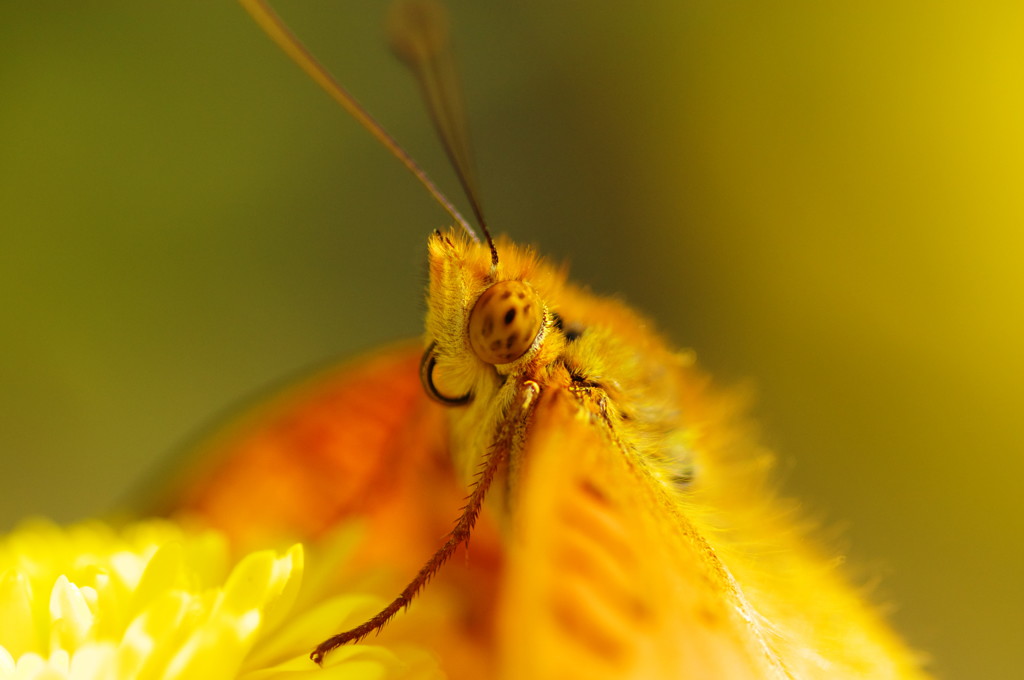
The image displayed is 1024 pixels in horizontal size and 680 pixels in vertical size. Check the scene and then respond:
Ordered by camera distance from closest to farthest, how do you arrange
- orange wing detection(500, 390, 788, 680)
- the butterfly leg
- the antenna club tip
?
orange wing detection(500, 390, 788, 680) → the butterfly leg → the antenna club tip

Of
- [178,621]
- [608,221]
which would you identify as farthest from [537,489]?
[608,221]

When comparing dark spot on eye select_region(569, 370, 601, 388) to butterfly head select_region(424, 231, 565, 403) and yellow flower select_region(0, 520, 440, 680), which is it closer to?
butterfly head select_region(424, 231, 565, 403)

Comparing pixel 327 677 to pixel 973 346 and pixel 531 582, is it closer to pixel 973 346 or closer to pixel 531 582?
pixel 531 582

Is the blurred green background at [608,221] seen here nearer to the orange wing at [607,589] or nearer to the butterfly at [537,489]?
the butterfly at [537,489]

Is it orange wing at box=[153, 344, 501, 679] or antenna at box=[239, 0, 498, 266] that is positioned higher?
antenna at box=[239, 0, 498, 266]

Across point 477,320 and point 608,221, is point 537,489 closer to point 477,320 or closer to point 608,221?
point 477,320

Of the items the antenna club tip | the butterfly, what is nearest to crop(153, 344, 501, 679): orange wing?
the butterfly

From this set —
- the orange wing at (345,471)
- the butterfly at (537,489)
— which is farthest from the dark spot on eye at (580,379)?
the orange wing at (345,471)
